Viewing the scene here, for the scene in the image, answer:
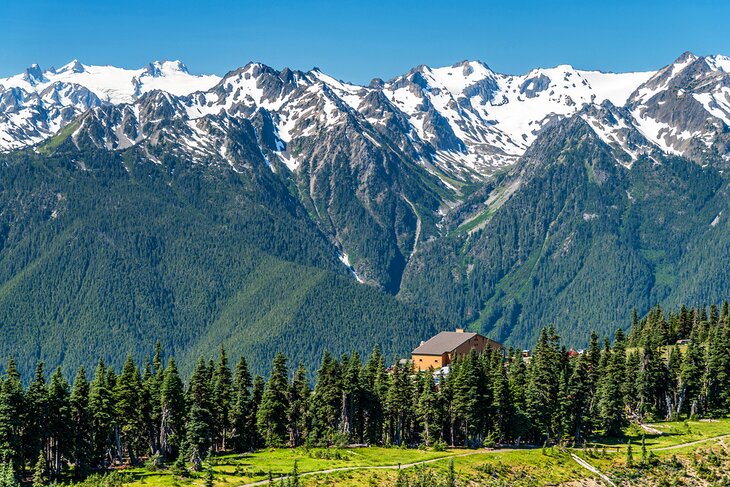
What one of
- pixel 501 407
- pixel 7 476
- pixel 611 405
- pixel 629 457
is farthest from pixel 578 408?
pixel 7 476

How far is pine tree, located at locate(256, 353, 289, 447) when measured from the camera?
14300 cm

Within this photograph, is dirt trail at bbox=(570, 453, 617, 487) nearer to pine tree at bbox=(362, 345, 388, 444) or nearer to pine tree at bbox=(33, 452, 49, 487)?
pine tree at bbox=(362, 345, 388, 444)

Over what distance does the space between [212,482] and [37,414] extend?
2455cm

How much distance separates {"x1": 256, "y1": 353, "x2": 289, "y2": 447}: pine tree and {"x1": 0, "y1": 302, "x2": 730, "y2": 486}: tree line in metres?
0.18

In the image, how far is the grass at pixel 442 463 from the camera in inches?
4444

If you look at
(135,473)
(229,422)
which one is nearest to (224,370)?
(229,422)

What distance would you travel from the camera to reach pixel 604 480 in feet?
391

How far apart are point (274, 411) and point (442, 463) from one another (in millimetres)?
32362

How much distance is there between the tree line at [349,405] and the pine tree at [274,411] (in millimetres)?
177

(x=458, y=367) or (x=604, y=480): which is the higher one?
(x=458, y=367)

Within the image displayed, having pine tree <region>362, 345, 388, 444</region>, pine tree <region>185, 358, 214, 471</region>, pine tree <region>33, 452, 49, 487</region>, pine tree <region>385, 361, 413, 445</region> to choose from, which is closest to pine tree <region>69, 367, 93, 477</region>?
pine tree <region>33, 452, 49, 487</region>

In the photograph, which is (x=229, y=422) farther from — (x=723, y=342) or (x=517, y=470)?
(x=723, y=342)

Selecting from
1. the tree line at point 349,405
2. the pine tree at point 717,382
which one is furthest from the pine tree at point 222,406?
the pine tree at point 717,382

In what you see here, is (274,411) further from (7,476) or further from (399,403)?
(7,476)
